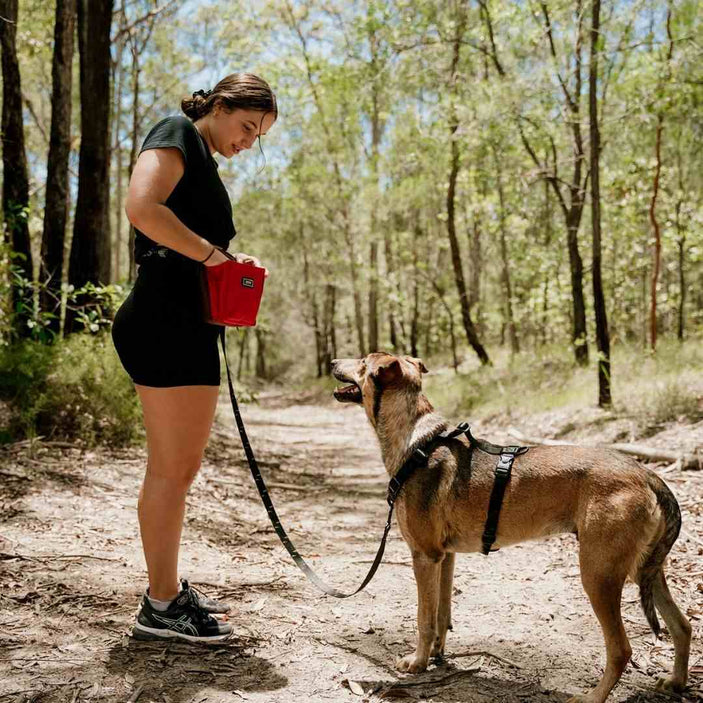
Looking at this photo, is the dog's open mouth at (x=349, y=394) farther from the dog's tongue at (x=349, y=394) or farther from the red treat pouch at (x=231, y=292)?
the red treat pouch at (x=231, y=292)

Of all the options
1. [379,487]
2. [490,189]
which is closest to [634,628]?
[379,487]

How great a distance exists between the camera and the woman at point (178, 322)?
303cm

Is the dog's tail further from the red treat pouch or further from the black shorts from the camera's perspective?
the black shorts

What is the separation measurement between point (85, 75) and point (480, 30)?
1012 cm

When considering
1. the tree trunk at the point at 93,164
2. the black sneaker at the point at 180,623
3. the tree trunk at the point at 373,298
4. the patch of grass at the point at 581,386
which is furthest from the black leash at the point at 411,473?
the tree trunk at the point at 373,298

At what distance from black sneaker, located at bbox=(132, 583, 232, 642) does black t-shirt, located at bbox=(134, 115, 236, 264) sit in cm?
189

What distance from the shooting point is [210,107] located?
10.7 ft

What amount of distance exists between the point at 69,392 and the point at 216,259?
5.07 metres

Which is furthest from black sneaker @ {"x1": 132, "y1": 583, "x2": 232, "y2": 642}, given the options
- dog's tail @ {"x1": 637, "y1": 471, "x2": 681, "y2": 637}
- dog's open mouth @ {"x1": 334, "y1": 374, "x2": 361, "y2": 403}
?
dog's tail @ {"x1": 637, "y1": 471, "x2": 681, "y2": 637}

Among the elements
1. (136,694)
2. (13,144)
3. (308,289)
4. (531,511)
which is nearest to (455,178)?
(13,144)

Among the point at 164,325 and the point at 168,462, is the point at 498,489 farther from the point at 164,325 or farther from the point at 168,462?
the point at 164,325

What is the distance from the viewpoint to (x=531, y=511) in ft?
10.5

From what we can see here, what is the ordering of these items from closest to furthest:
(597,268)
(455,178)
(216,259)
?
(216,259) < (597,268) < (455,178)

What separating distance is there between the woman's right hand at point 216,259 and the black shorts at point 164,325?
0.17 m
